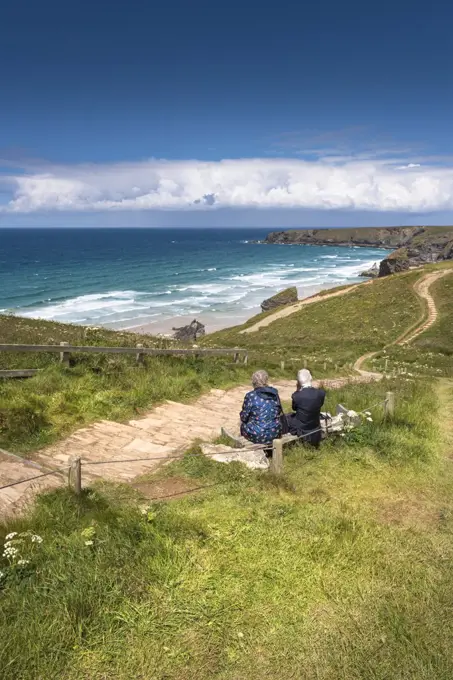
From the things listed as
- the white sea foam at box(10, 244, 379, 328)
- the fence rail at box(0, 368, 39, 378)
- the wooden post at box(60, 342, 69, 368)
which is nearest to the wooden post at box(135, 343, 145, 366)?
the wooden post at box(60, 342, 69, 368)

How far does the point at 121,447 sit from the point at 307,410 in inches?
141

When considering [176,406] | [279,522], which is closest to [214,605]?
[279,522]

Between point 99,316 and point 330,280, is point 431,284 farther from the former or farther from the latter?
point 330,280

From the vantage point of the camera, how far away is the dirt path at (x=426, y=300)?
127ft

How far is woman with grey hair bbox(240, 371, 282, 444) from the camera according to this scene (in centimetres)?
877

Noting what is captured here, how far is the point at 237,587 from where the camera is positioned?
527 cm

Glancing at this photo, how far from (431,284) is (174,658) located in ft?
179

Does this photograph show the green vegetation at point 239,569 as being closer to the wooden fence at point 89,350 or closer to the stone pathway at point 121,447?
the stone pathway at point 121,447

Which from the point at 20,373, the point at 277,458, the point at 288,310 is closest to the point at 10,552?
the point at 277,458

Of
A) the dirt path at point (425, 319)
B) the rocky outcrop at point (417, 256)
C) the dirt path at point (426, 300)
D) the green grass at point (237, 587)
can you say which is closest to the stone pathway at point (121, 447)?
the green grass at point (237, 587)

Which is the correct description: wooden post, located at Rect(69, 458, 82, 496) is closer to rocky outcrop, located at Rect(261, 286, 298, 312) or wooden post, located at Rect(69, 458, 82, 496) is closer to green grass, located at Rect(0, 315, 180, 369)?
green grass, located at Rect(0, 315, 180, 369)

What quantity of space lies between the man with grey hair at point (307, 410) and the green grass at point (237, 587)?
149 centimetres

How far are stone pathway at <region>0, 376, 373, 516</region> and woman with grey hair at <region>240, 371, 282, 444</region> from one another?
4.19 feet

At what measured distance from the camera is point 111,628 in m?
4.55
